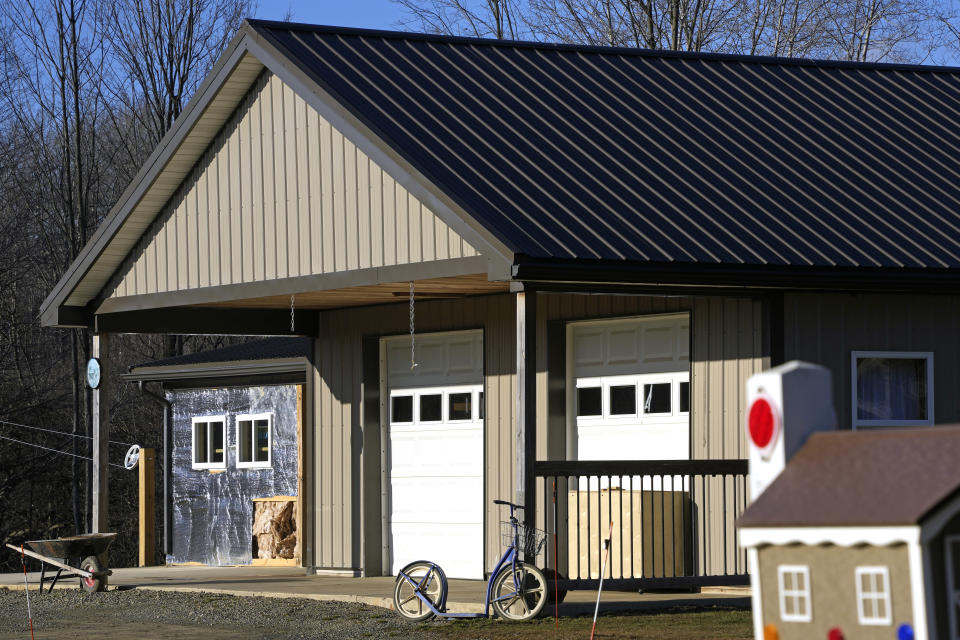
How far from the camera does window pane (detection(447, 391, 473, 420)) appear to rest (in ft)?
56.6

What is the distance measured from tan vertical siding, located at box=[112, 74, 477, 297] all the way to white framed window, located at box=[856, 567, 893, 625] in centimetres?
840

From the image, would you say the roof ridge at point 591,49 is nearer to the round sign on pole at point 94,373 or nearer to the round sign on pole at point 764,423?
the round sign on pole at point 94,373

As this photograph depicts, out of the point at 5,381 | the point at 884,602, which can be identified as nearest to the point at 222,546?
the point at 5,381

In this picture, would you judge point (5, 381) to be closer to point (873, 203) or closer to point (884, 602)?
point (873, 203)

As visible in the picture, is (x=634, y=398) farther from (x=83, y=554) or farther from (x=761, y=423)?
(x=761, y=423)

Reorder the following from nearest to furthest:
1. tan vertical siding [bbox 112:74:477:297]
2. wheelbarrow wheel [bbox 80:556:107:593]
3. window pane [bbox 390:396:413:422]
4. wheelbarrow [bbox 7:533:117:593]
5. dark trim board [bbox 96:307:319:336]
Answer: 1. tan vertical siding [bbox 112:74:477:297]
2. wheelbarrow [bbox 7:533:117:593]
3. wheelbarrow wheel [bbox 80:556:107:593]
4. window pane [bbox 390:396:413:422]
5. dark trim board [bbox 96:307:319:336]

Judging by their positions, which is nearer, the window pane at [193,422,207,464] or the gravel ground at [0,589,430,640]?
the gravel ground at [0,589,430,640]

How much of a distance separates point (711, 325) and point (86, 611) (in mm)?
6636

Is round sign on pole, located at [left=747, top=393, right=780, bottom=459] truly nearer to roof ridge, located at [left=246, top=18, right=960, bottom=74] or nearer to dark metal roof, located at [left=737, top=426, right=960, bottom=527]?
dark metal roof, located at [left=737, top=426, right=960, bottom=527]

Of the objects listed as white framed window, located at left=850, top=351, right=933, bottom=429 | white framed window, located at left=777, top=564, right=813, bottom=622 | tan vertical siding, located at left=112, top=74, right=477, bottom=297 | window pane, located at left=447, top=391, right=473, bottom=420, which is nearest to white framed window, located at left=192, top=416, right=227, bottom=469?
tan vertical siding, located at left=112, top=74, right=477, bottom=297

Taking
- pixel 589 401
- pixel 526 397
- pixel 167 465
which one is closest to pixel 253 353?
pixel 167 465

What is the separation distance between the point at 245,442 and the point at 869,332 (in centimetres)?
1056

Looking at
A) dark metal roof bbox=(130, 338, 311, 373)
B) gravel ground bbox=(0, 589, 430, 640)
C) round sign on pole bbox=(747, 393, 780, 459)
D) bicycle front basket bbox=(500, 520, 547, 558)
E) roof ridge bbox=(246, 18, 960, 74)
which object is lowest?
gravel ground bbox=(0, 589, 430, 640)

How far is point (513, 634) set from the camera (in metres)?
11.9
